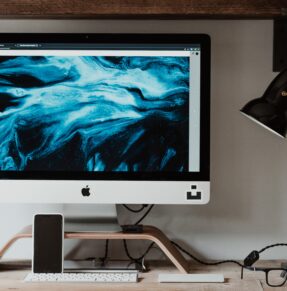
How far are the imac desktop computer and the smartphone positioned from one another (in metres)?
0.07

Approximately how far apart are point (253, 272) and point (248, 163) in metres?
0.32

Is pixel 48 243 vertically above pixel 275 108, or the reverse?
pixel 275 108

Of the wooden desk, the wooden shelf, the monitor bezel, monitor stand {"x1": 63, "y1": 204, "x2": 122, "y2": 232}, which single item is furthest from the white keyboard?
the wooden shelf

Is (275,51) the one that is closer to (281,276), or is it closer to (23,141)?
(281,276)

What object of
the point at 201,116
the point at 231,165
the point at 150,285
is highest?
the point at 201,116

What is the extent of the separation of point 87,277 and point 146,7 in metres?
0.70

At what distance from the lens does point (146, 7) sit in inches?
52.6

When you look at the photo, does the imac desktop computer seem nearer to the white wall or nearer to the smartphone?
the smartphone

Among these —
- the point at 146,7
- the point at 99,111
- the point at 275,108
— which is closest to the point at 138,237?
the point at 99,111

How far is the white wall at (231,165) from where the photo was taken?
151 centimetres

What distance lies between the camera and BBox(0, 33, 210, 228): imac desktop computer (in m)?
1.33

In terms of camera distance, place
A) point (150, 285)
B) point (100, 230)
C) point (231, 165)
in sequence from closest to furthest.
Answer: point (150, 285) < point (100, 230) < point (231, 165)

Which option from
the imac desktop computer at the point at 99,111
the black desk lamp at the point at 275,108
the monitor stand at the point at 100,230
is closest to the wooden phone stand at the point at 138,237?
the monitor stand at the point at 100,230

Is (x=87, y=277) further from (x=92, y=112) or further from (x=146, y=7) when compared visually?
(x=146, y=7)
